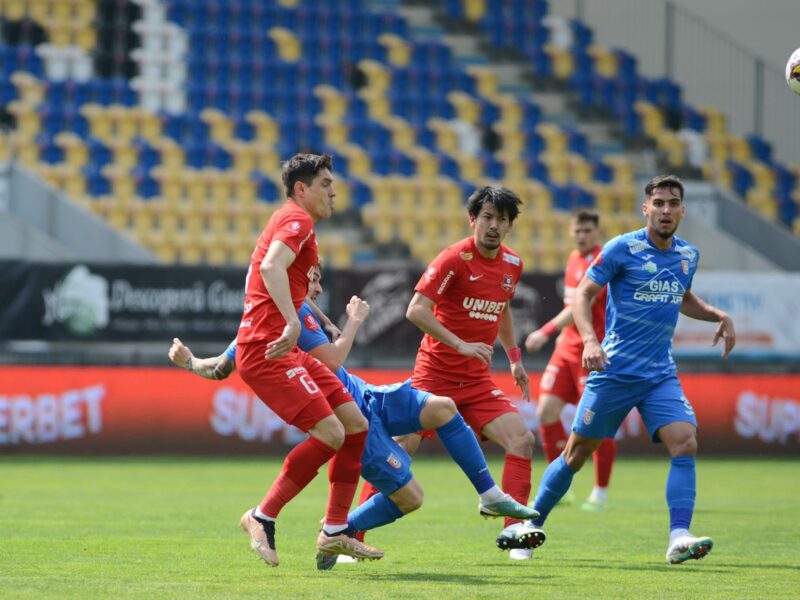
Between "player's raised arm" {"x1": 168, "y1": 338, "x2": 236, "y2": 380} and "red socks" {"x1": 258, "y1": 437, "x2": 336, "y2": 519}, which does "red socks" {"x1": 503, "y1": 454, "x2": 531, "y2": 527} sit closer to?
"red socks" {"x1": 258, "y1": 437, "x2": 336, "y2": 519}

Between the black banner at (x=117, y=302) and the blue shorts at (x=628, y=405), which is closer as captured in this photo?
the blue shorts at (x=628, y=405)

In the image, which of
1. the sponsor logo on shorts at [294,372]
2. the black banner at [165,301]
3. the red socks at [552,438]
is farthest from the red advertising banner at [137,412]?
the sponsor logo on shorts at [294,372]

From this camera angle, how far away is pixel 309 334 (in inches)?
305

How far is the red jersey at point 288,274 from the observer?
23.7 feet

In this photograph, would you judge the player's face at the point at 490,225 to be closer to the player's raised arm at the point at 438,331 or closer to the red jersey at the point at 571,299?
the player's raised arm at the point at 438,331

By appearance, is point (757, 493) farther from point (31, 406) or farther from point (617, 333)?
point (31, 406)

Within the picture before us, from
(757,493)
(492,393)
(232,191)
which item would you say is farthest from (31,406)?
(492,393)

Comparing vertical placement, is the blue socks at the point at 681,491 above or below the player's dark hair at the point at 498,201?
below

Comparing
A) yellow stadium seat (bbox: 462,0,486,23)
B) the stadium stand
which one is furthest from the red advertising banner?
yellow stadium seat (bbox: 462,0,486,23)

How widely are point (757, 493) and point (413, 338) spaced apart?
5925 mm

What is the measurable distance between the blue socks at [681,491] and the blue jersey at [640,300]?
1.76ft

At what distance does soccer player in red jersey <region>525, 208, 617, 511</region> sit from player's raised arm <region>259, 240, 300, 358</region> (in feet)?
16.7

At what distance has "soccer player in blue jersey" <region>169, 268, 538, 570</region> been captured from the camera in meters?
7.61

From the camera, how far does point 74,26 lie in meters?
23.4
